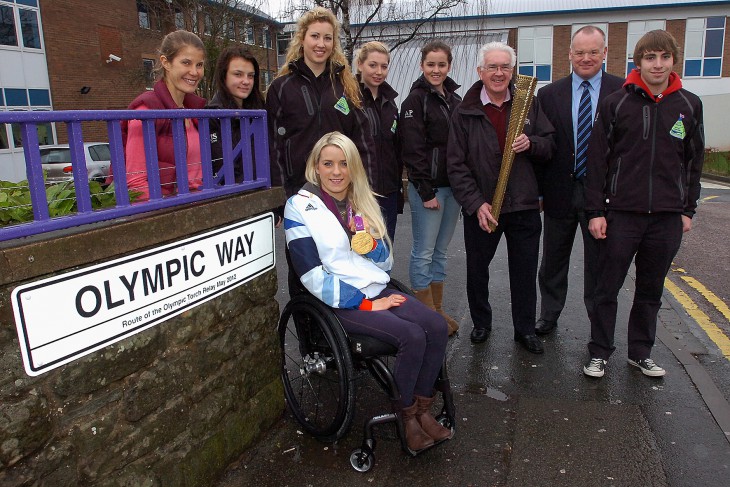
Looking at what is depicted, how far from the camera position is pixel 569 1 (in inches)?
1136

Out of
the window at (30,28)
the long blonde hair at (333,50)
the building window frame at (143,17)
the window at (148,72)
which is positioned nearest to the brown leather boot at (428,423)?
the long blonde hair at (333,50)

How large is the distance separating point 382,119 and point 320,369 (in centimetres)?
211

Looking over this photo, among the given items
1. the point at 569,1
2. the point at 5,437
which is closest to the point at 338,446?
the point at 5,437

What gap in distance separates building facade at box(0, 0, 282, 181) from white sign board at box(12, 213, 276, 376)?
16.9 m

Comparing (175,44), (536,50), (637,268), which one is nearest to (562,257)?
(637,268)

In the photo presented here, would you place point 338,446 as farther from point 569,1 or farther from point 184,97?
point 569,1

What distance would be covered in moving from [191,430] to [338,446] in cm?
79

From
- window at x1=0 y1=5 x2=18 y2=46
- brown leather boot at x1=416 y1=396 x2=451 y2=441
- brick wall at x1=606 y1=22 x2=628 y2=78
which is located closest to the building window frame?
window at x1=0 y1=5 x2=18 y2=46

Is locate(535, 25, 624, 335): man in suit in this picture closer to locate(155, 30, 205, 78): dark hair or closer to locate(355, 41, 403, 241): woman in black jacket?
locate(355, 41, 403, 241): woman in black jacket

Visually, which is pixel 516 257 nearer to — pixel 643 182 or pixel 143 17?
pixel 643 182

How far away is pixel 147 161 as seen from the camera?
2.29 metres

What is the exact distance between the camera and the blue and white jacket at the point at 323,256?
2861mm

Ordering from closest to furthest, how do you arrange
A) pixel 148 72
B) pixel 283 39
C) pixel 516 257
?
pixel 516 257 < pixel 283 39 < pixel 148 72

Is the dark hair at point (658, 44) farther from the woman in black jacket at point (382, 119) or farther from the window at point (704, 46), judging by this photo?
the window at point (704, 46)
